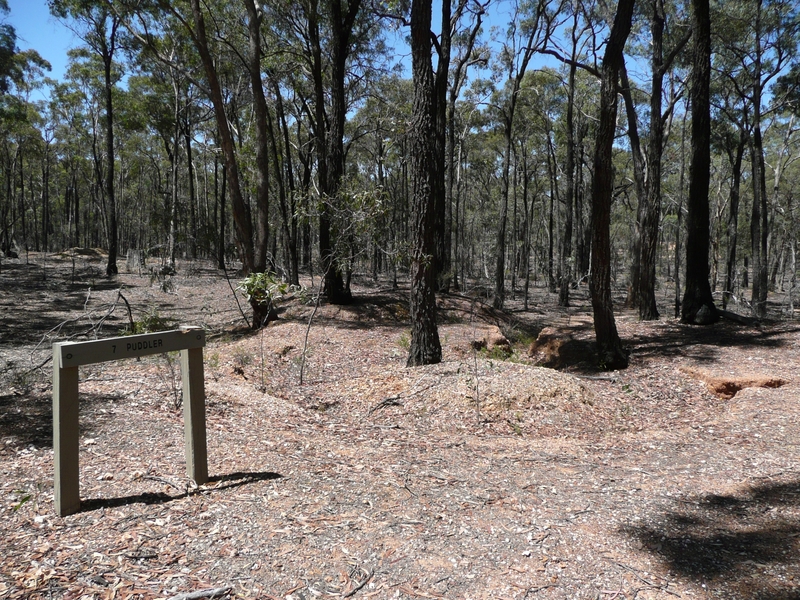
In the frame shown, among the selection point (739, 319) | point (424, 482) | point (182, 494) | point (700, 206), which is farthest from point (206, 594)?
point (700, 206)

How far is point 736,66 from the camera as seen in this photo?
805 inches

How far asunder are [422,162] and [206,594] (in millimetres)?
6172

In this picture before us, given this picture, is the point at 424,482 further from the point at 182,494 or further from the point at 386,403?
the point at 386,403

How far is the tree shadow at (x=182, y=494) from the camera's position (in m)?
3.37

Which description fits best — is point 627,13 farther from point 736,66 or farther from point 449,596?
point 736,66

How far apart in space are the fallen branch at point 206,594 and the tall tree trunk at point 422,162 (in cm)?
554

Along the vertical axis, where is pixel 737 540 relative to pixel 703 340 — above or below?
below

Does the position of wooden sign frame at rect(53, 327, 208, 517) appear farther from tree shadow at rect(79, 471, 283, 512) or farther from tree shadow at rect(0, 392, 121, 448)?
tree shadow at rect(0, 392, 121, 448)

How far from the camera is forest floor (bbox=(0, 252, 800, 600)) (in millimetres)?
2809

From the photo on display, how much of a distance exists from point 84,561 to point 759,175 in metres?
21.7

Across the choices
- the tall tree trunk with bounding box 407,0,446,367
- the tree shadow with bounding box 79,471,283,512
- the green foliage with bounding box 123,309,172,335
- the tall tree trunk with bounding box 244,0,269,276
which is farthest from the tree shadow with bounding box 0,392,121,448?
the tall tree trunk with bounding box 244,0,269,276

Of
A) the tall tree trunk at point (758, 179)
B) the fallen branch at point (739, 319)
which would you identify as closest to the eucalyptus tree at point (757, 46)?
the tall tree trunk at point (758, 179)

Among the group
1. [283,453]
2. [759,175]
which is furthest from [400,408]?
[759,175]

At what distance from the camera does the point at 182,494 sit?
362cm
